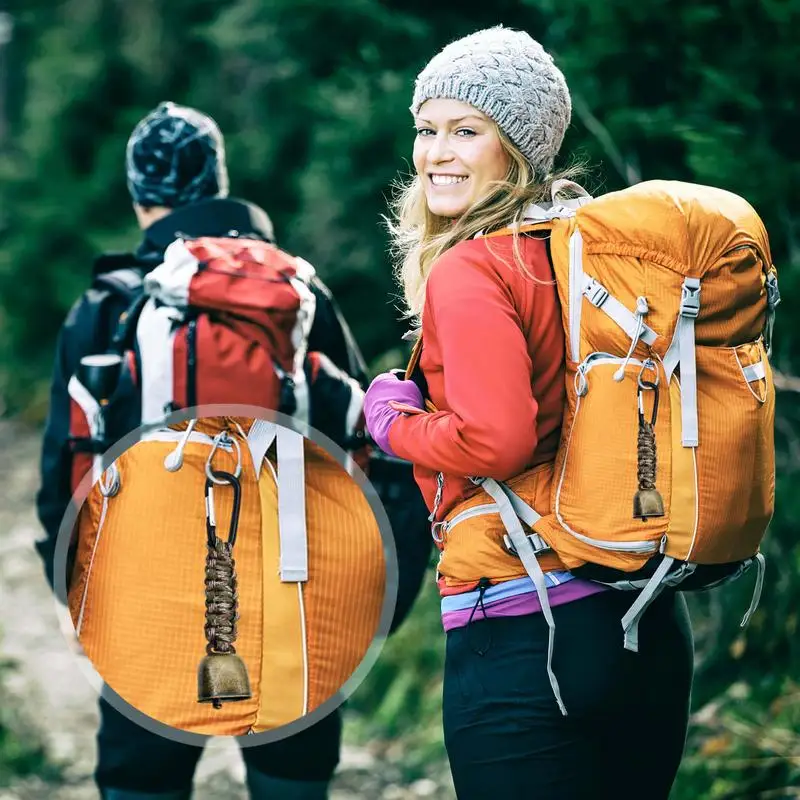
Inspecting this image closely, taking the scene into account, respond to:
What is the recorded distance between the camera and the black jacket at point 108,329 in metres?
3.46

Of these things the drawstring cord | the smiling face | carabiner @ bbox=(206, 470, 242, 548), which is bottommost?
the drawstring cord

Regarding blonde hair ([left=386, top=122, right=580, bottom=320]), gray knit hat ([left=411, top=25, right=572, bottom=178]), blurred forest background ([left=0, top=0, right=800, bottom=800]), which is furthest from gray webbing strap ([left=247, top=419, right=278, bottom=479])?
blurred forest background ([left=0, top=0, right=800, bottom=800])

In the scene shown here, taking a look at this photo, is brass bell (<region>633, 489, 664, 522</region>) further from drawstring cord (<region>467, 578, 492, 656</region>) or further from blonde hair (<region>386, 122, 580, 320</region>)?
blonde hair (<region>386, 122, 580, 320</region>)

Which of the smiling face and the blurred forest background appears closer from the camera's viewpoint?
the smiling face

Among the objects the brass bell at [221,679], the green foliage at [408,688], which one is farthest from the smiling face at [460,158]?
the green foliage at [408,688]

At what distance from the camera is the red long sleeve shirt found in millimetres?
2277

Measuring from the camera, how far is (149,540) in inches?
108

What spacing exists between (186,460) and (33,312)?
7.30 metres

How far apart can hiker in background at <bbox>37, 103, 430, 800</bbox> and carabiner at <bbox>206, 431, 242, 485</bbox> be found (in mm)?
341

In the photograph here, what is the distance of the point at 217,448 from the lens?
110 inches

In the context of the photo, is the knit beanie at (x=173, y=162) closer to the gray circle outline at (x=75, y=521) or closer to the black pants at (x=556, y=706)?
the gray circle outline at (x=75, y=521)

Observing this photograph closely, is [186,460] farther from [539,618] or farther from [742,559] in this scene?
[742,559]

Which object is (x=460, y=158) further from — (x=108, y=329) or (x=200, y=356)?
(x=108, y=329)

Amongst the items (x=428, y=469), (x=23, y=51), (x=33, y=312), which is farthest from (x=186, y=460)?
(x=23, y=51)
